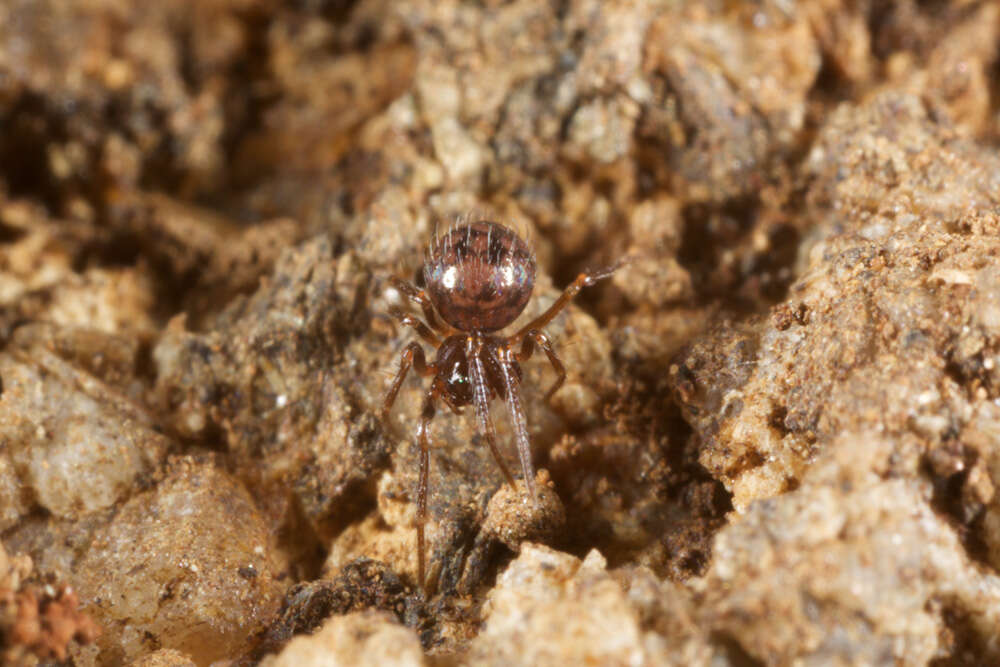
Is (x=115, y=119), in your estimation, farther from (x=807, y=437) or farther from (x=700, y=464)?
(x=807, y=437)

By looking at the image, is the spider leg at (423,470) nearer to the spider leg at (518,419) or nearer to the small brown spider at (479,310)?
the small brown spider at (479,310)

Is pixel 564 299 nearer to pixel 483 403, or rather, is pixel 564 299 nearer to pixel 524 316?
pixel 524 316

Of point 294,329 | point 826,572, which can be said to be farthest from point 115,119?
point 826,572

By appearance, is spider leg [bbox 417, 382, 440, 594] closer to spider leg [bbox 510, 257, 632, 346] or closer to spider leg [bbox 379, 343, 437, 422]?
spider leg [bbox 379, 343, 437, 422]

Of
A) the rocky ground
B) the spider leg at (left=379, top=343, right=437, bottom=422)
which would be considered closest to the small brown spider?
the spider leg at (left=379, top=343, right=437, bottom=422)

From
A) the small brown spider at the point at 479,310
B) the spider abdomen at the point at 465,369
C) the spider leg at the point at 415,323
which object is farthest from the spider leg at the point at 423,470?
the spider leg at the point at 415,323

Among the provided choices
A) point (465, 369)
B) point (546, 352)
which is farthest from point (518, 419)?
point (465, 369)
